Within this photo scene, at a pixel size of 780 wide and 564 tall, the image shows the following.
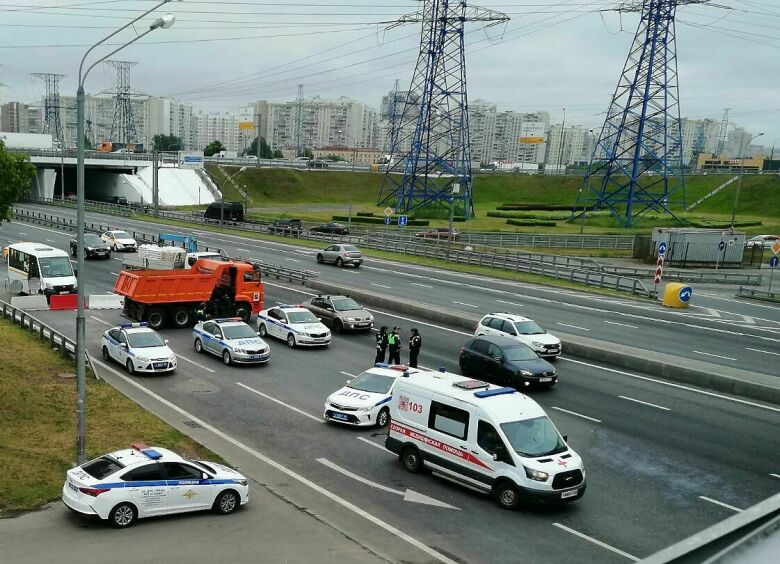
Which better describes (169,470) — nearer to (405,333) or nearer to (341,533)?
(341,533)

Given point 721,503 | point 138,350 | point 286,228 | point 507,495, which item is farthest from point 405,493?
point 286,228

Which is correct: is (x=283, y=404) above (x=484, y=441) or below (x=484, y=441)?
below

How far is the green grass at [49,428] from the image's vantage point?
46.7 feet

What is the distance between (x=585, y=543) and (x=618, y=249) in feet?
196

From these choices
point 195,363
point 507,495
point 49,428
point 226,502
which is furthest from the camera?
point 195,363

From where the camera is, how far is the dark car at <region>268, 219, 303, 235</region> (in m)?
71.0

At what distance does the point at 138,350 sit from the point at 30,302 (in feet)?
44.2

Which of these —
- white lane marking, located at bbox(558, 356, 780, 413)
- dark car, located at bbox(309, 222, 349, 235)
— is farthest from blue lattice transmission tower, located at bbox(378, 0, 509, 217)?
white lane marking, located at bbox(558, 356, 780, 413)

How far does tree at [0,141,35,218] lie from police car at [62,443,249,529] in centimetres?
1573

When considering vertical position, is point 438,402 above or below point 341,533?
above

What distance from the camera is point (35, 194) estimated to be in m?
104

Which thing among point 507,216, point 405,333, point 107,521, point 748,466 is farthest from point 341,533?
point 507,216

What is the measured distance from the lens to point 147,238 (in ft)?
196

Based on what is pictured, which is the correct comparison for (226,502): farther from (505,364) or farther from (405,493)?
(505,364)
